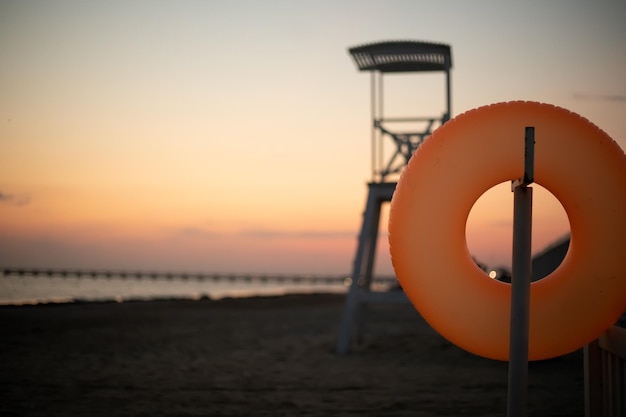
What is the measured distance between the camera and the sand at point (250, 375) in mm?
7902

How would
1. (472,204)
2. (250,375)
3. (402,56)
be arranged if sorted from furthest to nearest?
(402,56)
(250,375)
(472,204)

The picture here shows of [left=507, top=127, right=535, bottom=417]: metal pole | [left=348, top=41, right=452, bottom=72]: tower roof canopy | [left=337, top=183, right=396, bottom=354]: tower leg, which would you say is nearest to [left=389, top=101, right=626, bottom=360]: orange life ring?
[left=507, top=127, right=535, bottom=417]: metal pole

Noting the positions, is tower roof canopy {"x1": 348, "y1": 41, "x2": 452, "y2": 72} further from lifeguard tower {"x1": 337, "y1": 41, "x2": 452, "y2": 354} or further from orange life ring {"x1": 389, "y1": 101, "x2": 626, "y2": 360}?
orange life ring {"x1": 389, "y1": 101, "x2": 626, "y2": 360}

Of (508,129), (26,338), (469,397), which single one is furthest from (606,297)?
(26,338)

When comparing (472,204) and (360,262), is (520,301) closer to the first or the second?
(472,204)

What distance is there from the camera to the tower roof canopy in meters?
12.8

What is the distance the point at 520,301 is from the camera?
4703mm

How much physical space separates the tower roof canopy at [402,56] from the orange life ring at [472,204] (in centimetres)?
807

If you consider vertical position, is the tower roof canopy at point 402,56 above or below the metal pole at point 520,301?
above

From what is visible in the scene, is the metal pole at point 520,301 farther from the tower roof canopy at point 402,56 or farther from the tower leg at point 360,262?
the tower roof canopy at point 402,56

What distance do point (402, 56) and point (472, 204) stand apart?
8293mm

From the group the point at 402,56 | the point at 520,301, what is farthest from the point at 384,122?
the point at 520,301

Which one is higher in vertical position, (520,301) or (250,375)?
(520,301)

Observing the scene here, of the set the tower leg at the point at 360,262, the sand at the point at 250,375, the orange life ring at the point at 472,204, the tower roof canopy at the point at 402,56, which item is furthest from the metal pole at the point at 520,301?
the tower roof canopy at the point at 402,56
